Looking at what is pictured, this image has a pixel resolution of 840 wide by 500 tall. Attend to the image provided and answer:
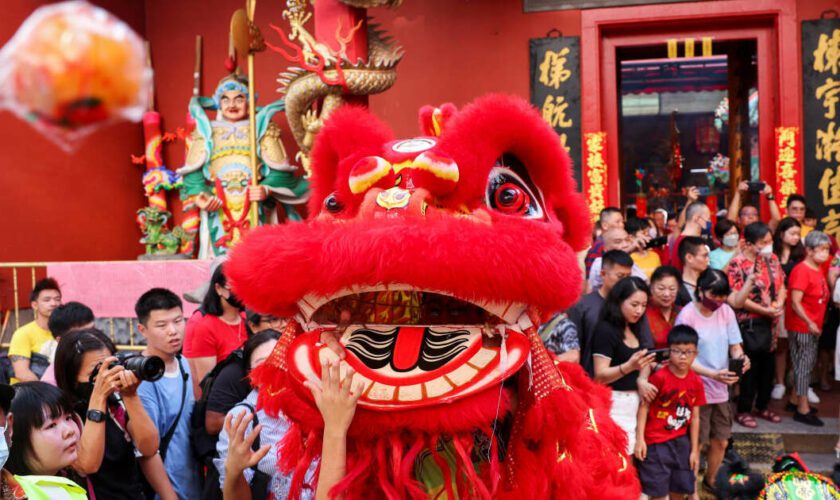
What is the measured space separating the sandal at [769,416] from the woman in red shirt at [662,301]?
1.39 metres

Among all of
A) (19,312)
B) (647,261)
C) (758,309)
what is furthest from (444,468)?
(19,312)

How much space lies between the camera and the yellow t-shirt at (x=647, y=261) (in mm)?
4301

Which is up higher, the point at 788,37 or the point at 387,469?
the point at 788,37

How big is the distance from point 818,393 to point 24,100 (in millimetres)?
5274

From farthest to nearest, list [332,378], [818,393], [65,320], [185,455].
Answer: [818,393] < [65,320] < [185,455] < [332,378]

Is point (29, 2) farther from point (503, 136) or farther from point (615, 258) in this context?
point (503, 136)

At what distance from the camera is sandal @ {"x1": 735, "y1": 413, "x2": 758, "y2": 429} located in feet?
14.6

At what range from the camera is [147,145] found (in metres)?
7.34

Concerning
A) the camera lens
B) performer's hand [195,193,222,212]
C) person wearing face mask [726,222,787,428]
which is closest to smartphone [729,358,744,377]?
person wearing face mask [726,222,787,428]

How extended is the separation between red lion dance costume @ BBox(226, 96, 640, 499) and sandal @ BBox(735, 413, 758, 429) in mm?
3179

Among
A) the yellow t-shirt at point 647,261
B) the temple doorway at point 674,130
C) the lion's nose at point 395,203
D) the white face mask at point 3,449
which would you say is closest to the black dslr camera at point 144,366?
the white face mask at point 3,449

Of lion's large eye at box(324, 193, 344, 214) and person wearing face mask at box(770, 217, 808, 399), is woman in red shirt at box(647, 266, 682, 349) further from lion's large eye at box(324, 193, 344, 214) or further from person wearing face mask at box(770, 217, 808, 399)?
lion's large eye at box(324, 193, 344, 214)

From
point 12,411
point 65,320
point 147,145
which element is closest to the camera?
point 12,411

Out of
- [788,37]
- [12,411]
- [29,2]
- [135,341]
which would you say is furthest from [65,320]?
[788,37]
